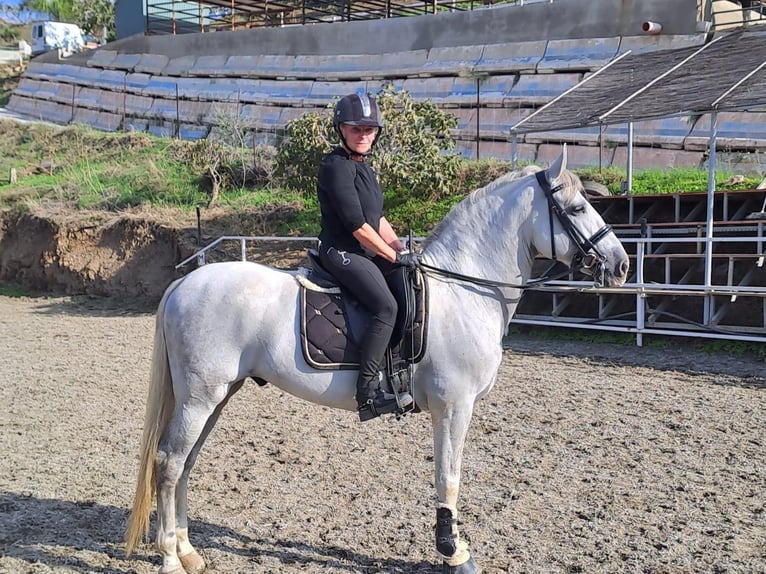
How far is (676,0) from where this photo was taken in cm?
1532

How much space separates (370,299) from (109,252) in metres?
12.6

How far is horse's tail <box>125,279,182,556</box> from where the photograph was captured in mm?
3594

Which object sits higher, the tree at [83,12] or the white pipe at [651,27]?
the tree at [83,12]

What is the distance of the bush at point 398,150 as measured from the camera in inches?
465

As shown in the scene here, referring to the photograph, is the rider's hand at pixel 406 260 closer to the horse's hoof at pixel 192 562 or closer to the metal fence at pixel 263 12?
the horse's hoof at pixel 192 562

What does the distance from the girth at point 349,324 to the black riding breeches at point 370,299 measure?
0.07m

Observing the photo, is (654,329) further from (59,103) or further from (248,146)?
(59,103)

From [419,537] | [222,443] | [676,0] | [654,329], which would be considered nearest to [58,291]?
[222,443]

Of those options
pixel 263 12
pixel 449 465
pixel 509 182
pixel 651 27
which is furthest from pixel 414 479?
pixel 263 12

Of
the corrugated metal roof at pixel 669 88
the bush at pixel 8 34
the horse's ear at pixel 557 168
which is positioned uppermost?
the bush at pixel 8 34

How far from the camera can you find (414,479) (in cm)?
473

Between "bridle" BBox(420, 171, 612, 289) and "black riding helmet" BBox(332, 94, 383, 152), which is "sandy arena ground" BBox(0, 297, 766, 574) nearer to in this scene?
"bridle" BBox(420, 171, 612, 289)

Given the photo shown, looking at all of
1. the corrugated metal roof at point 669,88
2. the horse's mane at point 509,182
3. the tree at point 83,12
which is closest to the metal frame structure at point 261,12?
the tree at point 83,12

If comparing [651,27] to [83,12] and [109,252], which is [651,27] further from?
[83,12]
